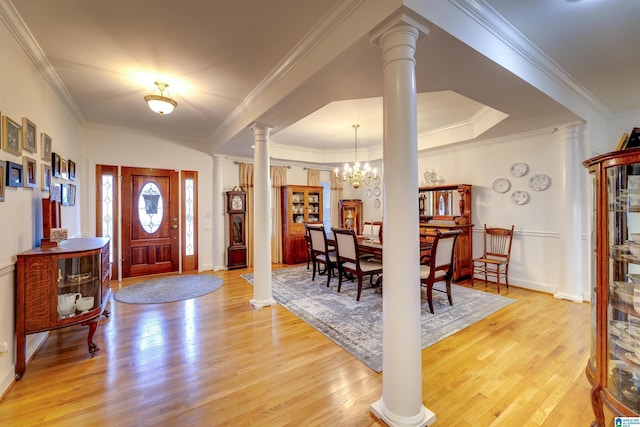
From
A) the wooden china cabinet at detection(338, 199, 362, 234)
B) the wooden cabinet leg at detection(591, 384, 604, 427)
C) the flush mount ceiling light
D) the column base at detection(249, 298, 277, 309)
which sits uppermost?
the flush mount ceiling light

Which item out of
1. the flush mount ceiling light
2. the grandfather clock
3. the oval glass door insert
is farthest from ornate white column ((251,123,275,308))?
the oval glass door insert

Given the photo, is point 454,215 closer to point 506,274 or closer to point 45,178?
point 506,274

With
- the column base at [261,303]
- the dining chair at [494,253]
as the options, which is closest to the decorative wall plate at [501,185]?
the dining chair at [494,253]

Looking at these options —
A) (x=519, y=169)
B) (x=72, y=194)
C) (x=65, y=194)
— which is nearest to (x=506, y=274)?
(x=519, y=169)

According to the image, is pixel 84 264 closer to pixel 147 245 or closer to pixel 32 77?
pixel 32 77

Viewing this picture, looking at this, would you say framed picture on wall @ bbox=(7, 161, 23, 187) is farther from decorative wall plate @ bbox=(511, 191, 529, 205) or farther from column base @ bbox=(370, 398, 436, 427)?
decorative wall plate @ bbox=(511, 191, 529, 205)

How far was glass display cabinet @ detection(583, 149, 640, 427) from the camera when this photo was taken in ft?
4.57

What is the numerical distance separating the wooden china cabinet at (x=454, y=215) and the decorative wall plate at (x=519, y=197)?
0.64 metres

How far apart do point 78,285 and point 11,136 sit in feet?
4.24

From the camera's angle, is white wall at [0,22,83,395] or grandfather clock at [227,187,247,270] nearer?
white wall at [0,22,83,395]

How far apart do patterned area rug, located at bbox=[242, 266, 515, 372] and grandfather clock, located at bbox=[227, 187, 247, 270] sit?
146cm

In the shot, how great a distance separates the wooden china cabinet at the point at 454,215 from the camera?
4688 mm

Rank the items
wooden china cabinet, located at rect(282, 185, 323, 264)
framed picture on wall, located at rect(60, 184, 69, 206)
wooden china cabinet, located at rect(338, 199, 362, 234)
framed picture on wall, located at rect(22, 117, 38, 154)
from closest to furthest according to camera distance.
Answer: framed picture on wall, located at rect(22, 117, 38, 154)
framed picture on wall, located at rect(60, 184, 69, 206)
wooden china cabinet, located at rect(282, 185, 323, 264)
wooden china cabinet, located at rect(338, 199, 362, 234)

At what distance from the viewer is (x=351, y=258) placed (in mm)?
3861
